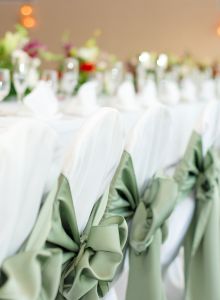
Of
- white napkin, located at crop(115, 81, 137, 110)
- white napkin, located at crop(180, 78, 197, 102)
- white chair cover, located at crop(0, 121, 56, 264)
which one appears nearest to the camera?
white chair cover, located at crop(0, 121, 56, 264)

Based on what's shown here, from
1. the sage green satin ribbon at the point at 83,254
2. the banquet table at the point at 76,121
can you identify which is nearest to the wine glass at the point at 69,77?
the banquet table at the point at 76,121

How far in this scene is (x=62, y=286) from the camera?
102 centimetres

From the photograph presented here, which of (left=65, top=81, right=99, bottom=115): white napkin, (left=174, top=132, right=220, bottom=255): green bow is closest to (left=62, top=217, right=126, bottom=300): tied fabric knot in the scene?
(left=174, top=132, right=220, bottom=255): green bow

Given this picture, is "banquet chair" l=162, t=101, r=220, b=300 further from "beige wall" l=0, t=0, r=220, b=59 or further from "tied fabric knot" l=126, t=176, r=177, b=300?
"beige wall" l=0, t=0, r=220, b=59

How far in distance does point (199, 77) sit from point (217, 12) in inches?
123

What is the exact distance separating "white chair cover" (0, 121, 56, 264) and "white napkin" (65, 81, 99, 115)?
1.10m

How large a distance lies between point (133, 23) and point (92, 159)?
254 inches

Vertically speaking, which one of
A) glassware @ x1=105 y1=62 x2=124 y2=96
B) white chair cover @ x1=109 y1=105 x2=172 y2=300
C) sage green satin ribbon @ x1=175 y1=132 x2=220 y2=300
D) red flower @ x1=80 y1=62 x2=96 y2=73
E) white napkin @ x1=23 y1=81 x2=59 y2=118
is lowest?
sage green satin ribbon @ x1=175 y1=132 x2=220 y2=300

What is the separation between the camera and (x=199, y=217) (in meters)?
1.75

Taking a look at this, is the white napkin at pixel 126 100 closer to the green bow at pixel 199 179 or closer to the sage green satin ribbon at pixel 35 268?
the green bow at pixel 199 179

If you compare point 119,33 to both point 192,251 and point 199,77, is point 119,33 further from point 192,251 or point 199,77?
point 192,251

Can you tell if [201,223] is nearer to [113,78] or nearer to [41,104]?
[41,104]

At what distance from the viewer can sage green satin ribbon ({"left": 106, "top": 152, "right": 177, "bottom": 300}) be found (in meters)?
1.37

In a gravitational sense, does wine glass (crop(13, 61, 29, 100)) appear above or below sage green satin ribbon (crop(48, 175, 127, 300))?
above
